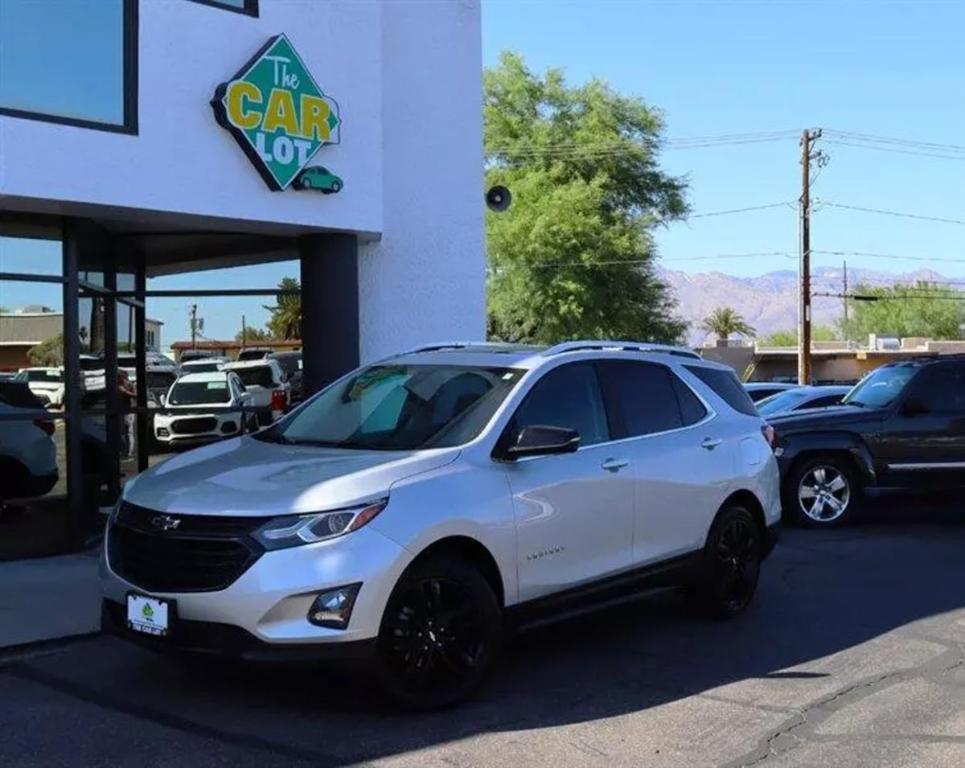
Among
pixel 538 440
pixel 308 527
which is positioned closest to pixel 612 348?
pixel 538 440

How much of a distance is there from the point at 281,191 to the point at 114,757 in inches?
245

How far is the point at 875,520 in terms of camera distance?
40.3ft

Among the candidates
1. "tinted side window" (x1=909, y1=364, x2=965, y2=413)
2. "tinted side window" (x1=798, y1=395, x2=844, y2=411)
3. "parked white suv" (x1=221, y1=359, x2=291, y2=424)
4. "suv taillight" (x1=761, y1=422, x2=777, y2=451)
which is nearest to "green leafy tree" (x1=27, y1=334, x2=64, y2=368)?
"parked white suv" (x1=221, y1=359, x2=291, y2=424)

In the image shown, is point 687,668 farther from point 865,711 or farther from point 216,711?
point 216,711

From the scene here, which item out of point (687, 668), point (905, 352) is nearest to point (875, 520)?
point (687, 668)

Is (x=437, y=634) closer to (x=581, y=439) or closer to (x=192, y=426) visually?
(x=581, y=439)

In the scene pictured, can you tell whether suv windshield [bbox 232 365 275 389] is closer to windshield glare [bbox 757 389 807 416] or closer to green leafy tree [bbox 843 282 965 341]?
windshield glare [bbox 757 389 807 416]

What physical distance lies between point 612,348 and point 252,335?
5655mm

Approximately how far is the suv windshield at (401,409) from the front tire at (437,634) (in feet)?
2.48

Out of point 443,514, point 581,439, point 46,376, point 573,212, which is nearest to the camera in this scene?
point 443,514

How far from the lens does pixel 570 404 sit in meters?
6.39

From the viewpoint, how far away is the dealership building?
346 inches

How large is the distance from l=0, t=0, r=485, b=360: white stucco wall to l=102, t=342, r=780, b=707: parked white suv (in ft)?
11.1

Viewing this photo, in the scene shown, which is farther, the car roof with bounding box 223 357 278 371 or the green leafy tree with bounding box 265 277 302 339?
the car roof with bounding box 223 357 278 371
